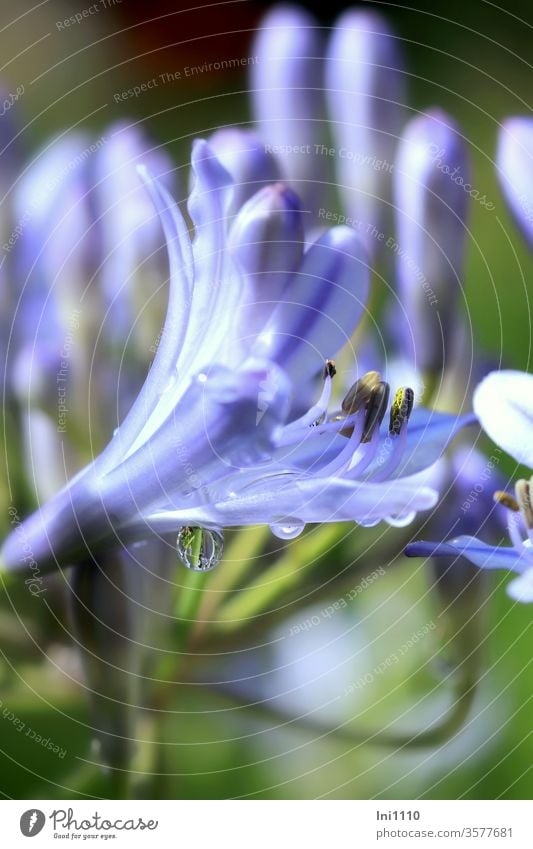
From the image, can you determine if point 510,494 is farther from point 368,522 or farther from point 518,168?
point 518,168

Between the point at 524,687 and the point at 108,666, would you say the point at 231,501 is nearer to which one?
the point at 108,666

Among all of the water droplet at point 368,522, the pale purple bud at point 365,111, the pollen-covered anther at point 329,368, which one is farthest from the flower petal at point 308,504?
the pale purple bud at point 365,111

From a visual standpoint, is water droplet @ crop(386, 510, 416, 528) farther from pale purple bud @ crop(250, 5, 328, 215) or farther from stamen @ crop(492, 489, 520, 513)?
pale purple bud @ crop(250, 5, 328, 215)

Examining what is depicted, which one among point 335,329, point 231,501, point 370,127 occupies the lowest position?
point 231,501

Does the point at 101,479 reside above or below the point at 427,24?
below

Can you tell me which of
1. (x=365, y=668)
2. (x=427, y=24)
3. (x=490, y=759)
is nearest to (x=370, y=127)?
(x=427, y=24)

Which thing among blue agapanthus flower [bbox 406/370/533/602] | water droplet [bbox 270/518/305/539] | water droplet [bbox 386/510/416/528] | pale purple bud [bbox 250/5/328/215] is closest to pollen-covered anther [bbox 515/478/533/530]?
blue agapanthus flower [bbox 406/370/533/602]
